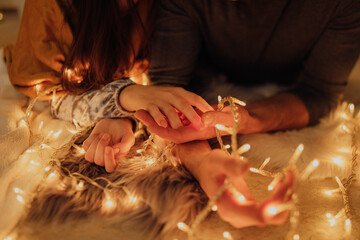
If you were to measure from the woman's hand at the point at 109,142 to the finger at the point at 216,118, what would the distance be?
0.74 ft

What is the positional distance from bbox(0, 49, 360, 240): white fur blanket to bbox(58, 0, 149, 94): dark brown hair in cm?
17

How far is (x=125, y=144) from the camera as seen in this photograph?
0.69 metres

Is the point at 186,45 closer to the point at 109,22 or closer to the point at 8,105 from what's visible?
the point at 109,22

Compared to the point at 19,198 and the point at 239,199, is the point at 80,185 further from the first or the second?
the point at 239,199

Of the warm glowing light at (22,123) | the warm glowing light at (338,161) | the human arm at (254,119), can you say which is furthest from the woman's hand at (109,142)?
the warm glowing light at (338,161)

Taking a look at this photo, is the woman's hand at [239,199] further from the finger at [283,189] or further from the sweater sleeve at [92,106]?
the sweater sleeve at [92,106]

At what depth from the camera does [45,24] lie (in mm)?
767

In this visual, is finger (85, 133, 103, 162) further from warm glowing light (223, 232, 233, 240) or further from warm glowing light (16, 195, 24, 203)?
warm glowing light (223, 232, 233, 240)

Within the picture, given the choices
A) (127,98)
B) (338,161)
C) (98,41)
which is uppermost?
(98,41)

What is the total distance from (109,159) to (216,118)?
26cm

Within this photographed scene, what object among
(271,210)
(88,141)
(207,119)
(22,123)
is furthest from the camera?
(22,123)

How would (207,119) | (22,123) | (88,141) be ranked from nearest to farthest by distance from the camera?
(207,119) < (88,141) < (22,123)

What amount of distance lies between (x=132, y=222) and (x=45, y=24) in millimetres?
573

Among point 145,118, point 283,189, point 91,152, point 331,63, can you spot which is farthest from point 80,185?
point 331,63
